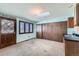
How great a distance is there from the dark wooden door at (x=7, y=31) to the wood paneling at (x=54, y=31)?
12.1 feet

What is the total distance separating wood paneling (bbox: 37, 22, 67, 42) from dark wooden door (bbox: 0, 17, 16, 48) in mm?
3685

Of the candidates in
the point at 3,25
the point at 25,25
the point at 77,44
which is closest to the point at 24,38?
→ the point at 25,25

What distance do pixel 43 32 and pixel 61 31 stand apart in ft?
8.28

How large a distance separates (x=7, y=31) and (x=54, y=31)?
14.1 feet

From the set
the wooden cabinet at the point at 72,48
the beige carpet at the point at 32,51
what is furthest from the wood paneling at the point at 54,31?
the wooden cabinet at the point at 72,48

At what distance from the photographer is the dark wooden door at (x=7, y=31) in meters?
4.93

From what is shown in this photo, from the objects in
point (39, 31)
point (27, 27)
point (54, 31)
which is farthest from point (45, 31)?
point (27, 27)

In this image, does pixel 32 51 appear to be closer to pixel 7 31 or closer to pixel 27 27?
pixel 7 31

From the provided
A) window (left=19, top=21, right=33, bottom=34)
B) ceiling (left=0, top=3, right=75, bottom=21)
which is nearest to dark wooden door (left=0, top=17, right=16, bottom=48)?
ceiling (left=0, top=3, right=75, bottom=21)

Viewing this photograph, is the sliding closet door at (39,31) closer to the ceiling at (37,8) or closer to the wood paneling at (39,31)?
the wood paneling at (39,31)

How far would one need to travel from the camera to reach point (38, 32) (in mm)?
9922

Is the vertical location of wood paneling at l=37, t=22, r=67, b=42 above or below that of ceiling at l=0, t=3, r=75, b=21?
below

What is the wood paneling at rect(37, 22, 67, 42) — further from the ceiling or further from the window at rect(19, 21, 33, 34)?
the ceiling

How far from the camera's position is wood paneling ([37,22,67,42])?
7111 millimetres
